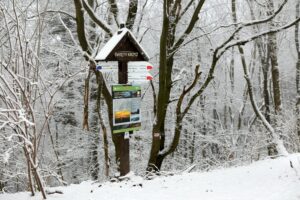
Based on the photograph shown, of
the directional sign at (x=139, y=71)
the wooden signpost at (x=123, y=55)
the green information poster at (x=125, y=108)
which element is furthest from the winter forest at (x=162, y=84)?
the green information poster at (x=125, y=108)

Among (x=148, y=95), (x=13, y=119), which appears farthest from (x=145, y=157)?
(x=13, y=119)

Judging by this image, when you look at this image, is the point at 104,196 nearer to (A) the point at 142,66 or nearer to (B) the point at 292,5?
(A) the point at 142,66

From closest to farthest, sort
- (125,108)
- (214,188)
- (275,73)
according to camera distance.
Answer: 1. (214,188)
2. (125,108)
3. (275,73)

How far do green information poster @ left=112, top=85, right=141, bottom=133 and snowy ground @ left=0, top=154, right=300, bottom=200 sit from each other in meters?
0.93

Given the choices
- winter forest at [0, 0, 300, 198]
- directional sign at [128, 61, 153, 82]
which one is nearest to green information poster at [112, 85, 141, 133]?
directional sign at [128, 61, 153, 82]

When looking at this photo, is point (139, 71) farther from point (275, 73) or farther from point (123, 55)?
point (275, 73)

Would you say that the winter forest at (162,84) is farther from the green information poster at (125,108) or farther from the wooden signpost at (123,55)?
the green information poster at (125,108)

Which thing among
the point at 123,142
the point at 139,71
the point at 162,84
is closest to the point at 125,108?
the point at 123,142

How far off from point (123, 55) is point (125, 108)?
0.90 meters

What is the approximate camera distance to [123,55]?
19.7 ft

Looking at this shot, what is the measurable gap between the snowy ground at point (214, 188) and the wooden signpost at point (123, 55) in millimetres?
466

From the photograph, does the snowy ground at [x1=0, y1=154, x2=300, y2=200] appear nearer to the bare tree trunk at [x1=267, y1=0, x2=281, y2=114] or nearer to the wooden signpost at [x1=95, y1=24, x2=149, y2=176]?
the wooden signpost at [x1=95, y1=24, x2=149, y2=176]

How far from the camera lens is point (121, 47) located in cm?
598

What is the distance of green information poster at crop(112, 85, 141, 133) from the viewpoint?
5.74m
